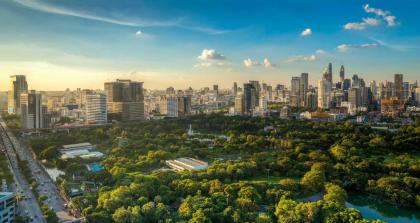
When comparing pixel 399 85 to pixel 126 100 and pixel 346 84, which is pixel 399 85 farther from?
pixel 126 100

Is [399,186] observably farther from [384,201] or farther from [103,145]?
[103,145]

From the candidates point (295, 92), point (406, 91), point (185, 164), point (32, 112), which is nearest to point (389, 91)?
point (406, 91)

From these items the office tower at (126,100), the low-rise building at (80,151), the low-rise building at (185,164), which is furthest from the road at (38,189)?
the office tower at (126,100)

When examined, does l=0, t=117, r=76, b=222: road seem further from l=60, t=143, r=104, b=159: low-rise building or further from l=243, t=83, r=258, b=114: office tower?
l=243, t=83, r=258, b=114: office tower

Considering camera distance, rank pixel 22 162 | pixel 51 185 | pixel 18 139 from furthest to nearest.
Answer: pixel 18 139, pixel 22 162, pixel 51 185

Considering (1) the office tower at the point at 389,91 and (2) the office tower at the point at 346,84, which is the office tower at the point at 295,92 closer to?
(2) the office tower at the point at 346,84

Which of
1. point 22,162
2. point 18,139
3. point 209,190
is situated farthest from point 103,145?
point 209,190
